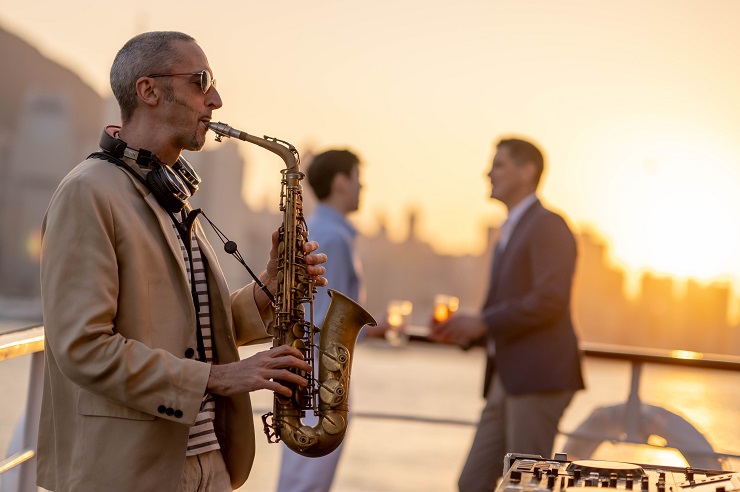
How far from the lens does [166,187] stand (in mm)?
2188

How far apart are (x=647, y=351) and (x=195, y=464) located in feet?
9.01

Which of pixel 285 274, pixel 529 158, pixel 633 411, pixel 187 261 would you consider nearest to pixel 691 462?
pixel 633 411

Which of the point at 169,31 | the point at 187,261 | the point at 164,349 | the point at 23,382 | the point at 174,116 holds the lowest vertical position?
the point at 23,382

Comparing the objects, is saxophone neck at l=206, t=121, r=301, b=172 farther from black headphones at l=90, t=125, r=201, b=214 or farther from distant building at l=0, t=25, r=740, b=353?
distant building at l=0, t=25, r=740, b=353

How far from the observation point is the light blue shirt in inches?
158

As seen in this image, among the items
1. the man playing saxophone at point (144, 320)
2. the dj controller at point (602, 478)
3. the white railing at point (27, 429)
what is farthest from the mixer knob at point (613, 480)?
the white railing at point (27, 429)

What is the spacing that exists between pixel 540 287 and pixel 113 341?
230 centimetres

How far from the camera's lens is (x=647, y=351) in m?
4.54

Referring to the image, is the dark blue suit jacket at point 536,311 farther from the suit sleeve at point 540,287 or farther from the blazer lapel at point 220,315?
the blazer lapel at point 220,315

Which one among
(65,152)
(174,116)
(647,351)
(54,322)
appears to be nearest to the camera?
(54,322)

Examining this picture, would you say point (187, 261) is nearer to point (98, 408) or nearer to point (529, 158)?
point (98, 408)

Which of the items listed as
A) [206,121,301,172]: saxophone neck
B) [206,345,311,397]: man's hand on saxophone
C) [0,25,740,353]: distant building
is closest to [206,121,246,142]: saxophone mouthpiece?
[206,121,301,172]: saxophone neck

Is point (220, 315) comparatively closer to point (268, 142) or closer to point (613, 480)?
point (268, 142)

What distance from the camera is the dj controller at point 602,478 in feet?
6.15
